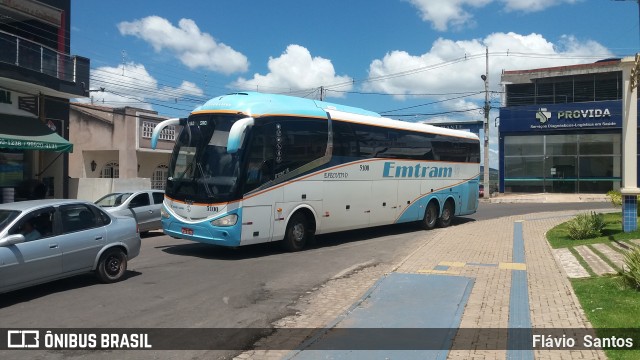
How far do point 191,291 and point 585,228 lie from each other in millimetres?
11033

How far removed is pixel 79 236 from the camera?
840 cm

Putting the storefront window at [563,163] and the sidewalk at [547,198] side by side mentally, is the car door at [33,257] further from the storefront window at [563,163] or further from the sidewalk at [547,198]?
the storefront window at [563,163]

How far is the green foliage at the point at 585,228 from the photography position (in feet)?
47.2

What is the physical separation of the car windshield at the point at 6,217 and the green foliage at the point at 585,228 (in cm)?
1336

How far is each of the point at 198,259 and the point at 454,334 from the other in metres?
7.03

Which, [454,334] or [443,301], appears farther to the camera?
[443,301]

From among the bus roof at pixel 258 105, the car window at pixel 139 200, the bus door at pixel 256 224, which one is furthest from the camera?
the car window at pixel 139 200

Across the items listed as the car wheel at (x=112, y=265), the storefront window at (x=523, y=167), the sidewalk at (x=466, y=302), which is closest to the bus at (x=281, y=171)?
the car wheel at (x=112, y=265)

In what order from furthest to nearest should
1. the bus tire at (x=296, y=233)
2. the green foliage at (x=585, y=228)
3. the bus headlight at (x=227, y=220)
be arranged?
the green foliage at (x=585, y=228) < the bus tire at (x=296, y=233) < the bus headlight at (x=227, y=220)

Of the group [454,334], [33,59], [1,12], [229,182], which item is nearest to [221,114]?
[229,182]

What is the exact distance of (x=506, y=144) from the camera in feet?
142

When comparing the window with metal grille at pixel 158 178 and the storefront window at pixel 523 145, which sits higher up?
the storefront window at pixel 523 145

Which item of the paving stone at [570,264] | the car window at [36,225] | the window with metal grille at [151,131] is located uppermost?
Result: the window with metal grille at [151,131]

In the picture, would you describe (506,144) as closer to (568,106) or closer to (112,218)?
(568,106)
